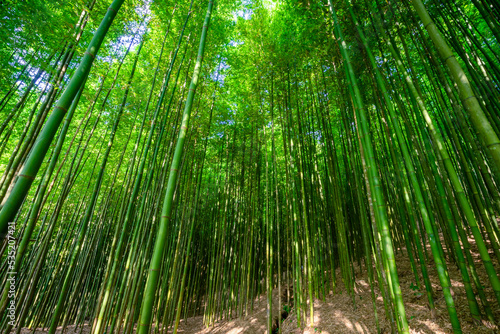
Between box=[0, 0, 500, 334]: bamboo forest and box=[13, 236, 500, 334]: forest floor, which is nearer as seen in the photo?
box=[0, 0, 500, 334]: bamboo forest

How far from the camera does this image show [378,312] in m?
2.77

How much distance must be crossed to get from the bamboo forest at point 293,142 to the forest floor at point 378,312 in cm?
2

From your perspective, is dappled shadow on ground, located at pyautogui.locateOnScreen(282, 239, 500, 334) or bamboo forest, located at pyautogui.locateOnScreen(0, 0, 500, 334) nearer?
bamboo forest, located at pyautogui.locateOnScreen(0, 0, 500, 334)

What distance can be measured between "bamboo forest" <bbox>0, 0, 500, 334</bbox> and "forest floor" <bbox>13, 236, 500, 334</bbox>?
2 centimetres

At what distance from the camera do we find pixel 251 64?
4.17 metres

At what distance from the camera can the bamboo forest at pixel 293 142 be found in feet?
4.95

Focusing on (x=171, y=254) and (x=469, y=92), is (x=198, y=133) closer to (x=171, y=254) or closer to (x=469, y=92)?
(x=171, y=254)

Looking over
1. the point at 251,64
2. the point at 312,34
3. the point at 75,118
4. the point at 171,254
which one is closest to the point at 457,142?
the point at 312,34

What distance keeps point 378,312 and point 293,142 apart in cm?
263

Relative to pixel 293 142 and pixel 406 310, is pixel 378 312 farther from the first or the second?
pixel 293 142

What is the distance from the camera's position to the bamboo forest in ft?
4.95

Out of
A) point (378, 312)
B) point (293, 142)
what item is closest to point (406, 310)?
point (378, 312)

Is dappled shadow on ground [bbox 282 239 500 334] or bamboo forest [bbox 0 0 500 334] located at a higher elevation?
bamboo forest [bbox 0 0 500 334]

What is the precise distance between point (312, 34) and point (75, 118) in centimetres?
553
